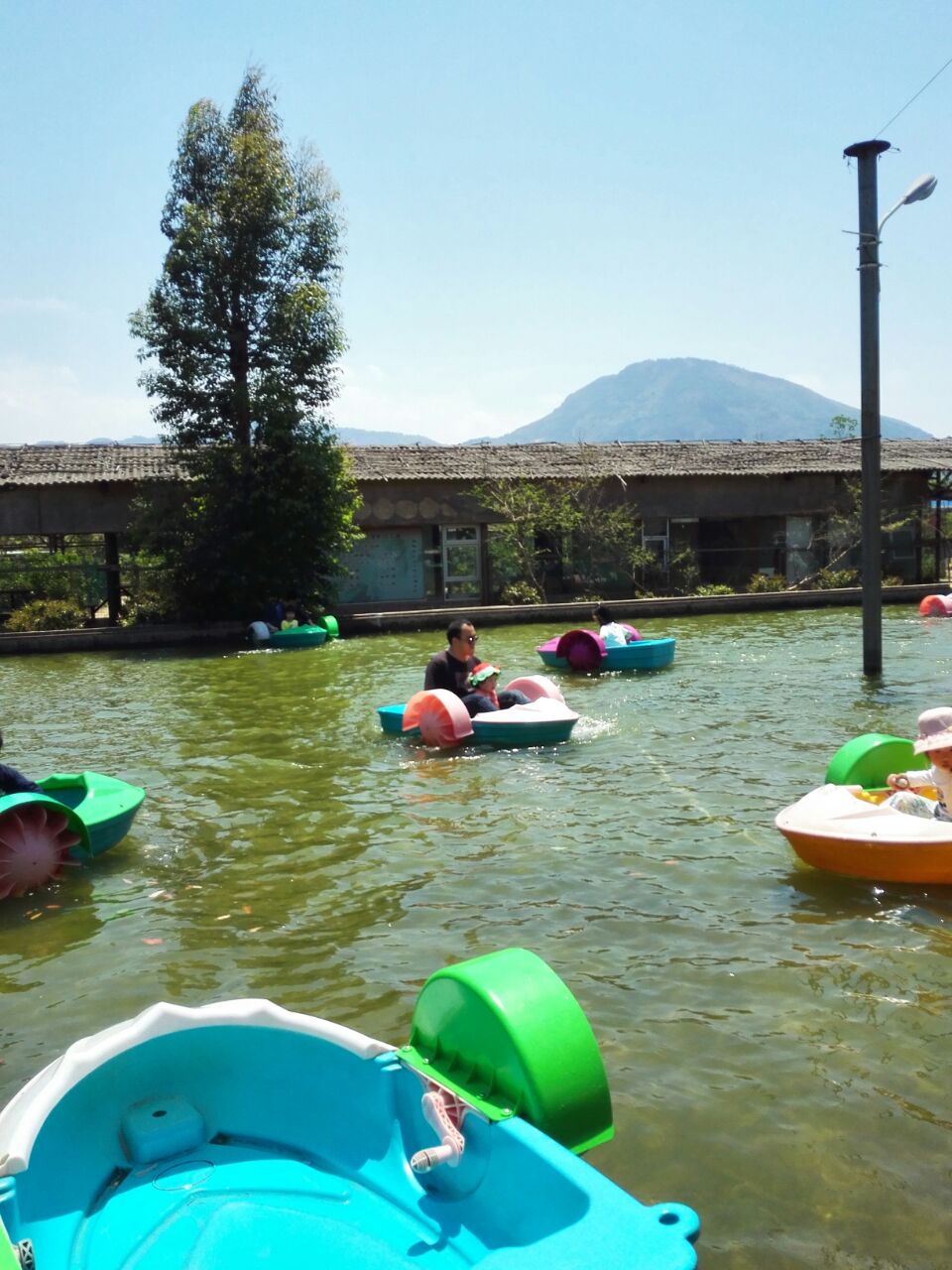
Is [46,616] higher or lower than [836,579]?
lower

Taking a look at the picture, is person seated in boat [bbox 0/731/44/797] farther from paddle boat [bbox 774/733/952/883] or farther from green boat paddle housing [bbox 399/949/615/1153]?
paddle boat [bbox 774/733/952/883]

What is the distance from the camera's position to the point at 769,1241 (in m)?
3.42

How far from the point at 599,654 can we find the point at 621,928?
A: 31.8 feet

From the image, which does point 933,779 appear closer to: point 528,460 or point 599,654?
point 599,654

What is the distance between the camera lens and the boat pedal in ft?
11.7

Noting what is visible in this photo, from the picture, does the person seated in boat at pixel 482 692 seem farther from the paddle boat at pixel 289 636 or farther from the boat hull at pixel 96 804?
the paddle boat at pixel 289 636

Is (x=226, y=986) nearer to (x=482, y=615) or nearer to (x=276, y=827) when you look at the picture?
(x=276, y=827)

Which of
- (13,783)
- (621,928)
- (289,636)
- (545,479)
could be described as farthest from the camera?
(545,479)

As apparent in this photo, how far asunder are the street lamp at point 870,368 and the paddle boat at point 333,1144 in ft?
37.4

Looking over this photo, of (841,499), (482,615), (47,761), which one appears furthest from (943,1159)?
(841,499)


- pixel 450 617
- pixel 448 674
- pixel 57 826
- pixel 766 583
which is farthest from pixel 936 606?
pixel 57 826

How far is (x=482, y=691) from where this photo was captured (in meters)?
11.2

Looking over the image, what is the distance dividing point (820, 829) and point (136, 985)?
358cm

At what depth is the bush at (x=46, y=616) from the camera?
2412 centimetres
